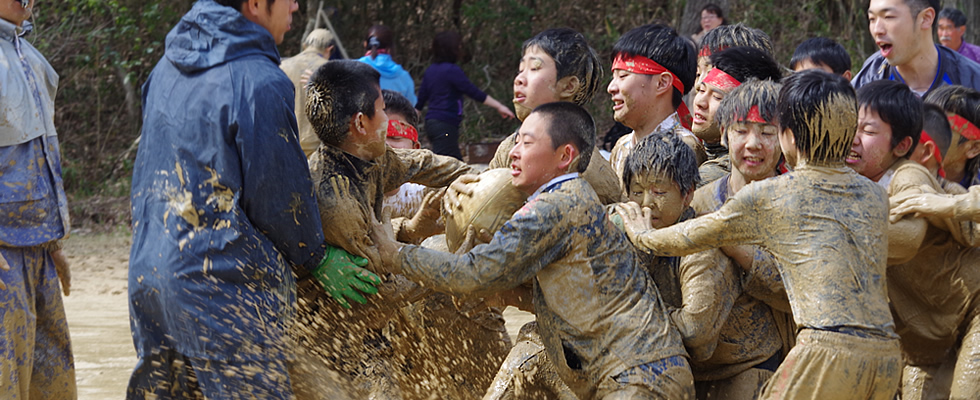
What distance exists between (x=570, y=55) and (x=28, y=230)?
8.02ft

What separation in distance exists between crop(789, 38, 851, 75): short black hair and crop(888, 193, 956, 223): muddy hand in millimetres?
2294

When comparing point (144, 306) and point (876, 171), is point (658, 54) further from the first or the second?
point (144, 306)

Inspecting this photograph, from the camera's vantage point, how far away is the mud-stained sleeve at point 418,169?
14.1 ft

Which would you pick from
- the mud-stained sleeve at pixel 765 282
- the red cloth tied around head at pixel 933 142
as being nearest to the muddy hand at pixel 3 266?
the mud-stained sleeve at pixel 765 282

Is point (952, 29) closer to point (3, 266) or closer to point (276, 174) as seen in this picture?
point (276, 174)

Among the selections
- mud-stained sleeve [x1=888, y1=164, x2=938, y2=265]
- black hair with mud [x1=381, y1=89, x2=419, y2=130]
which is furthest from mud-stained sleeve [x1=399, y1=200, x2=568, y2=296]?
black hair with mud [x1=381, y1=89, x2=419, y2=130]

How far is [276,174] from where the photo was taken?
345cm

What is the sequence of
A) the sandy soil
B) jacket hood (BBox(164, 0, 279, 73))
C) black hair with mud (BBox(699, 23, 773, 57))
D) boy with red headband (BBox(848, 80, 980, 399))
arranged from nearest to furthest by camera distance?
jacket hood (BBox(164, 0, 279, 73)) < boy with red headband (BBox(848, 80, 980, 399)) < black hair with mud (BBox(699, 23, 773, 57)) < the sandy soil

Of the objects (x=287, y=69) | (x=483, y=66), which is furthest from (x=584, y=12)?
(x=287, y=69)

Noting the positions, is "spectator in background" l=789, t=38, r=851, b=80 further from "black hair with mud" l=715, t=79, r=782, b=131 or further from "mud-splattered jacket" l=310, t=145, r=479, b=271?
"mud-splattered jacket" l=310, t=145, r=479, b=271

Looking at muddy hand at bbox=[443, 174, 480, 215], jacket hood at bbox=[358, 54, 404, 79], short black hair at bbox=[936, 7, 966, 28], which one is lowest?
jacket hood at bbox=[358, 54, 404, 79]

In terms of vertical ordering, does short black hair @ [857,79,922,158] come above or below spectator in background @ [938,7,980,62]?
above

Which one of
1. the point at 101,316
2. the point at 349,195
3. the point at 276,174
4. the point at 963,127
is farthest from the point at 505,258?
the point at 101,316

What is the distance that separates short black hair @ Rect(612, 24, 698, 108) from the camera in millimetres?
4750
